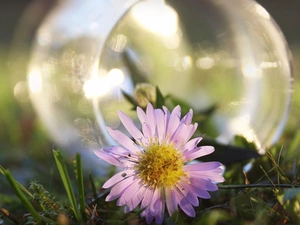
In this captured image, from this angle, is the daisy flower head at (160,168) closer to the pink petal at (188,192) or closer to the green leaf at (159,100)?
the pink petal at (188,192)

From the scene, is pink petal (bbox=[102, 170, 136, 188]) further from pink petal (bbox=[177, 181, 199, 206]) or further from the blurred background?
the blurred background

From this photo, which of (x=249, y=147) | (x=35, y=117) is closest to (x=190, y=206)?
(x=249, y=147)

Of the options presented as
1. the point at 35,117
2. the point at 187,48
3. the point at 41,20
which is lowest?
the point at 35,117

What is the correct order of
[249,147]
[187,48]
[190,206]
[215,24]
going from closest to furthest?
[190,206], [249,147], [215,24], [187,48]

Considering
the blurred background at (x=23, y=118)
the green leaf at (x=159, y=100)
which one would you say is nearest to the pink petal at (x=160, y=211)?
the green leaf at (x=159, y=100)

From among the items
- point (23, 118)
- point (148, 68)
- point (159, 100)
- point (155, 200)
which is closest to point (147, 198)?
point (155, 200)

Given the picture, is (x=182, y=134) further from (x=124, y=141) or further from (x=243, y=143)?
(x=243, y=143)

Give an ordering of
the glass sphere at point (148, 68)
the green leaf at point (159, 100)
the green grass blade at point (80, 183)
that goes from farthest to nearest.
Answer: the glass sphere at point (148, 68) < the green leaf at point (159, 100) < the green grass blade at point (80, 183)

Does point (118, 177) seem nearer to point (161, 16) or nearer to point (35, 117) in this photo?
point (161, 16)
